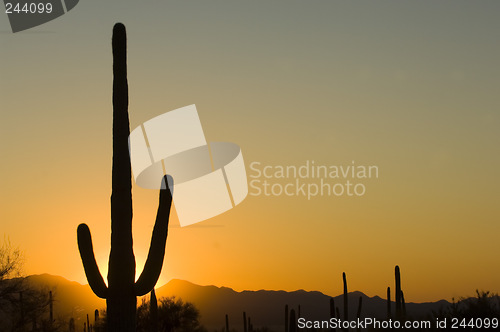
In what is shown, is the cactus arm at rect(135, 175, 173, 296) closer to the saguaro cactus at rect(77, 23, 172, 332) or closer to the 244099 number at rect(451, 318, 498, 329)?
the saguaro cactus at rect(77, 23, 172, 332)

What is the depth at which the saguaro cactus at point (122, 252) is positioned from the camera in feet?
55.8

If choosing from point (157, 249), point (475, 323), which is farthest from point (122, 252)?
point (475, 323)

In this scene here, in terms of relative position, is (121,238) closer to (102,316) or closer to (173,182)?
(173,182)

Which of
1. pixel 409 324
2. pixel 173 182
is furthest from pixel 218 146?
pixel 409 324

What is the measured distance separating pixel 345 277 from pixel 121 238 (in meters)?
32.6

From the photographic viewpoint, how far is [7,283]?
4388 cm

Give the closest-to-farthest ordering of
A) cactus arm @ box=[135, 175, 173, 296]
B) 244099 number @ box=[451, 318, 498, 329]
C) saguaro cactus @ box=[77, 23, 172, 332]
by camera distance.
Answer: saguaro cactus @ box=[77, 23, 172, 332] → cactus arm @ box=[135, 175, 173, 296] → 244099 number @ box=[451, 318, 498, 329]

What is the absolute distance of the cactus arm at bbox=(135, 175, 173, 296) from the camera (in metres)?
17.2

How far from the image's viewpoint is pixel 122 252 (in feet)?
55.9

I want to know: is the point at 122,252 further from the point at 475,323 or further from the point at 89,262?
the point at 475,323

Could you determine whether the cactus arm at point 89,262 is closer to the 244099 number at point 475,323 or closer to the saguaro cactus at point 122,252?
the saguaro cactus at point 122,252

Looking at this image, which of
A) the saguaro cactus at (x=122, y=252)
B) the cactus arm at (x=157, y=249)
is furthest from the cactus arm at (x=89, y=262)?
the cactus arm at (x=157, y=249)

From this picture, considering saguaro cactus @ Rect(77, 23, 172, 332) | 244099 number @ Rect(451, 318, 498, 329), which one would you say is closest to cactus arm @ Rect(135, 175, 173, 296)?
saguaro cactus @ Rect(77, 23, 172, 332)

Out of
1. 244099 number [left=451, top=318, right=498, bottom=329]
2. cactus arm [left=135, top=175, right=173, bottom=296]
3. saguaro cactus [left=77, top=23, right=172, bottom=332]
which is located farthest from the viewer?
244099 number [left=451, top=318, right=498, bottom=329]
